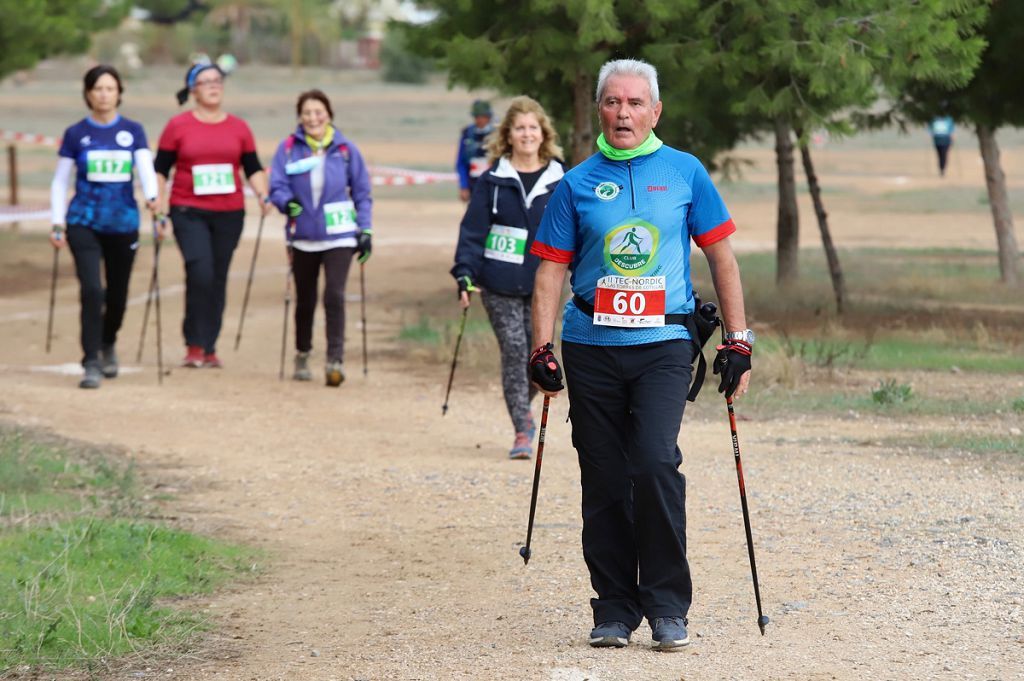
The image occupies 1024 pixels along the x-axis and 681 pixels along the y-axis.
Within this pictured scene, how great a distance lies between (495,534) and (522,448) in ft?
6.38

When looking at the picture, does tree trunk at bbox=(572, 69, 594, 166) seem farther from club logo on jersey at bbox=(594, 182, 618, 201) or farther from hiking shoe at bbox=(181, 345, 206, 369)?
club logo on jersey at bbox=(594, 182, 618, 201)

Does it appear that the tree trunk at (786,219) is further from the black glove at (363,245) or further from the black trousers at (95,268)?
the black trousers at (95,268)

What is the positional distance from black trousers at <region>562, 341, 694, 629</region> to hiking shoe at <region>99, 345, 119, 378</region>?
24.8ft

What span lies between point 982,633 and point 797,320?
1145 centimetres

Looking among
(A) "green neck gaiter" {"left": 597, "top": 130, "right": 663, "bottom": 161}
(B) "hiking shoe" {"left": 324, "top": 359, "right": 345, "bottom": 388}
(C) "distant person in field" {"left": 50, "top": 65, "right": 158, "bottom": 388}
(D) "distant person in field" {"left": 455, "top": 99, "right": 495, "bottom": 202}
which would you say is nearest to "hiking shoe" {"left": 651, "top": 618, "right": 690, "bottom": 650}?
(A) "green neck gaiter" {"left": 597, "top": 130, "right": 663, "bottom": 161}

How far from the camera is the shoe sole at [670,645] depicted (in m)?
6.04

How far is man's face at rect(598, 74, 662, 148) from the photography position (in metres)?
6.00

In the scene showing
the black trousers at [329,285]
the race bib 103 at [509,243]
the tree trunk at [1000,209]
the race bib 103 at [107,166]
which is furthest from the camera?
the tree trunk at [1000,209]

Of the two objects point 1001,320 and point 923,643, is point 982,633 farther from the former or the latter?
point 1001,320

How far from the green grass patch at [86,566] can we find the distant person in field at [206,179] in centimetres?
378

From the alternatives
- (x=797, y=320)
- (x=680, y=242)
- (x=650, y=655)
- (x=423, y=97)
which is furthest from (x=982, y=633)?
(x=423, y=97)

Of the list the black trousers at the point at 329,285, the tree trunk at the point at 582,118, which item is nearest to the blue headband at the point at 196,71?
the black trousers at the point at 329,285

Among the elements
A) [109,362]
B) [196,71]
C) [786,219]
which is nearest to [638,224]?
[196,71]

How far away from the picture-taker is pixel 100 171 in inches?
489
